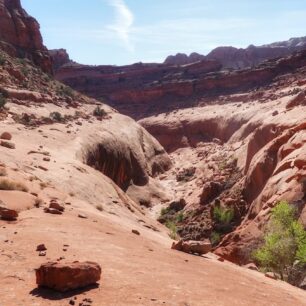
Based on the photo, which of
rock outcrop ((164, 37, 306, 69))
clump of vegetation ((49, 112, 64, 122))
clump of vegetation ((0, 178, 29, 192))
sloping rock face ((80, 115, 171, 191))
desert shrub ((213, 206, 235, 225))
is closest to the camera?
clump of vegetation ((0, 178, 29, 192))

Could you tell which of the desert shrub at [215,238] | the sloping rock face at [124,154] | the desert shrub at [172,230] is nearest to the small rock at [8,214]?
the desert shrub at [172,230]

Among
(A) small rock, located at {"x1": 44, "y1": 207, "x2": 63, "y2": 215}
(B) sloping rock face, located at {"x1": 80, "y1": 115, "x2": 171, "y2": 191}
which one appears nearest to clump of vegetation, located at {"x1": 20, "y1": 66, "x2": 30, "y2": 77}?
(B) sloping rock face, located at {"x1": 80, "y1": 115, "x2": 171, "y2": 191}

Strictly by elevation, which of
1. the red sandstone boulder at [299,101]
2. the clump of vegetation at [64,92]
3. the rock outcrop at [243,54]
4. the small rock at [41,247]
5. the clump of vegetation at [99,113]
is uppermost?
the rock outcrop at [243,54]

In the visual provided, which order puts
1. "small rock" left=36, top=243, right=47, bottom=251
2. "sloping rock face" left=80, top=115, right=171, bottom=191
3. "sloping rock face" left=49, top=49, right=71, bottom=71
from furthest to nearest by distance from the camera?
"sloping rock face" left=49, top=49, right=71, bottom=71, "sloping rock face" left=80, top=115, right=171, bottom=191, "small rock" left=36, top=243, right=47, bottom=251

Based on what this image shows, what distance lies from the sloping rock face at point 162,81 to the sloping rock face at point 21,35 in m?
33.2

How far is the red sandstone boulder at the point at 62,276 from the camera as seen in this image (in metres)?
7.60

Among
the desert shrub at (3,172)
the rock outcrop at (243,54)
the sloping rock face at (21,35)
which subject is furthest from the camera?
the rock outcrop at (243,54)

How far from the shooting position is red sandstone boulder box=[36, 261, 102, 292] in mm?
7602

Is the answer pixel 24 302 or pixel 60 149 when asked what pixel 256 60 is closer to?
pixel 60 149

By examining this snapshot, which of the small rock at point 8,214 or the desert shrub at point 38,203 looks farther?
the desert shrub at point 38,203

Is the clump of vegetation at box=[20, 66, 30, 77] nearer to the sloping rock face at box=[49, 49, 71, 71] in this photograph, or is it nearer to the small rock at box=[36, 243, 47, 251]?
the small rock at box=[36, 243, 47, 251]

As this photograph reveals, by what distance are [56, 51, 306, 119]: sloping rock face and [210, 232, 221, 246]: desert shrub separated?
66166mm

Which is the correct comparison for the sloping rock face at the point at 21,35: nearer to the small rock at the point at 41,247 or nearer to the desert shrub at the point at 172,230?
the desert shrub at the point at 172,230

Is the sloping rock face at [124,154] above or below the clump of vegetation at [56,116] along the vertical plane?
below
